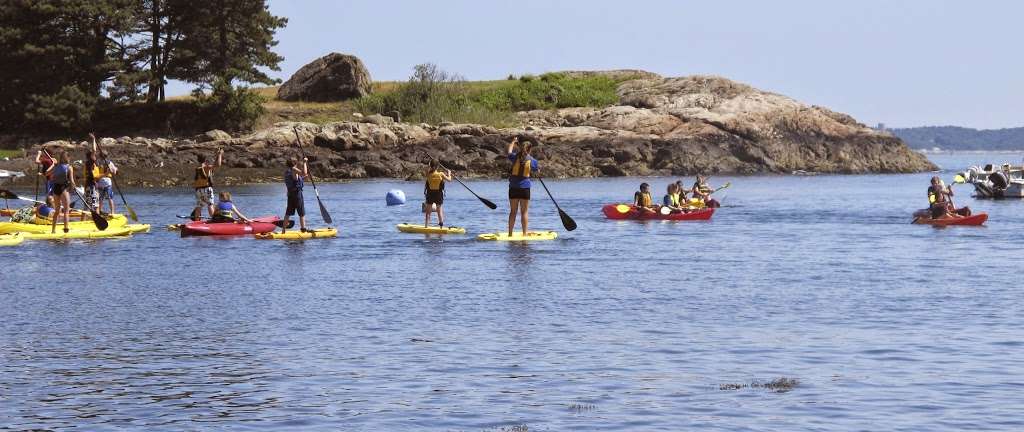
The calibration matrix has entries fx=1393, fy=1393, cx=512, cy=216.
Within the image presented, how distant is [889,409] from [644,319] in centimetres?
617

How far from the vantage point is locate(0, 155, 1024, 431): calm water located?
12.3 meters

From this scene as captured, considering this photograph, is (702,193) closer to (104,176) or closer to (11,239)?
(104,176)

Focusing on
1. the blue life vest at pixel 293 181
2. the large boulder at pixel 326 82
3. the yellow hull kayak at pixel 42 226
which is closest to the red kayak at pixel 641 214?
the blue life vest at pixel 293 181

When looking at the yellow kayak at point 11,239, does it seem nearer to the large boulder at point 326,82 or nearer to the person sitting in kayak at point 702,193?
the person sitting in kayak at point 702,193

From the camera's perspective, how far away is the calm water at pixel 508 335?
12.3m

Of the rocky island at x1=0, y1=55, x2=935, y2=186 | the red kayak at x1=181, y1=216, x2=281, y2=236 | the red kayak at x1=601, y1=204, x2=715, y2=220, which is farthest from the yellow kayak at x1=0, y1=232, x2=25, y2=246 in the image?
the rocky island at x1=0, y1=55, x2=935, y2=186

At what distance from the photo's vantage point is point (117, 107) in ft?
290

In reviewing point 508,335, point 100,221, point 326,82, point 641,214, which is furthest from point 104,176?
point 326,82

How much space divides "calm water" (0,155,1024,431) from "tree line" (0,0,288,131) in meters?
54.3

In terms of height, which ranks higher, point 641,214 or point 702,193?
→ point 702,193

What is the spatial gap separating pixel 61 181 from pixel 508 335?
17106mm

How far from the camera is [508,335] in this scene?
55.1 feet

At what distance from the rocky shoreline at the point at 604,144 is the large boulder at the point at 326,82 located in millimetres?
10374

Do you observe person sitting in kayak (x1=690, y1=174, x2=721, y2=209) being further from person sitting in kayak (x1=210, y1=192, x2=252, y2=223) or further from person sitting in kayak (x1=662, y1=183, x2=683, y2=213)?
person sitting in kayak (x1=210, y1=192, x2=252, y2=223)
